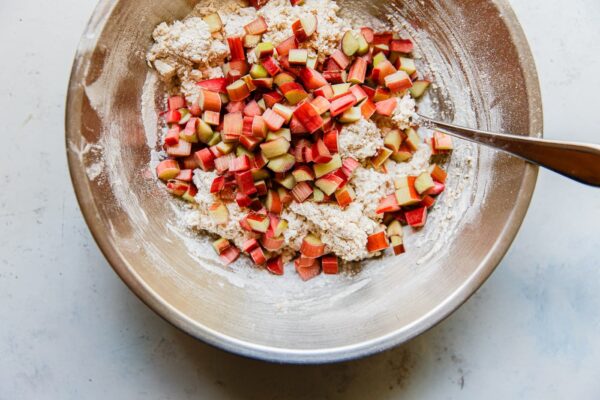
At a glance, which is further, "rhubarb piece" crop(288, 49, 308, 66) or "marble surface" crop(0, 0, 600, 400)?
"marble surface" crop(0, 0, 600, 400)

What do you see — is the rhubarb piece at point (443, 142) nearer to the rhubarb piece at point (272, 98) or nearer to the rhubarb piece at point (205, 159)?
the rhubarb piece at point (272, 98)

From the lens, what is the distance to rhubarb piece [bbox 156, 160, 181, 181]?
1.66 meters

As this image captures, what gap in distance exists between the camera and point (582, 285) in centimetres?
188

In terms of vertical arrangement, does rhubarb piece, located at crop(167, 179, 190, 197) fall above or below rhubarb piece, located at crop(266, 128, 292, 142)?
below

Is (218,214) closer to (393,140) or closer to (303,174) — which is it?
(303,174)

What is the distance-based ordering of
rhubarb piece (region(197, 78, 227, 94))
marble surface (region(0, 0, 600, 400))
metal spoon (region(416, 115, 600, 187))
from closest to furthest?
metal spoon (region(416, 115, 600, 187))
rhubarb piece (region(197, 78, 227, 94))
marble surface (region(0, 0, 600, 400))

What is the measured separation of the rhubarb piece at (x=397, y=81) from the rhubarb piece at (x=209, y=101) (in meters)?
0.54

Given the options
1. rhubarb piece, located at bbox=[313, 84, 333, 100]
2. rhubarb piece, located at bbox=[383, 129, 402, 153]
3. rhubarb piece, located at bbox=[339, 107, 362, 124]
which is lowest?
rhubarb piece, located at bbox=[383, 129, 402, 153]

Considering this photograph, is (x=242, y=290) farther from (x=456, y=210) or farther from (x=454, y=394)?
(x=454, y=394)

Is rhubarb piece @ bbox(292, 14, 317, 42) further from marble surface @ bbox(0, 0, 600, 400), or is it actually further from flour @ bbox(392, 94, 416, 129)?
marble surface @ bbox(0, 0, 600, 400)

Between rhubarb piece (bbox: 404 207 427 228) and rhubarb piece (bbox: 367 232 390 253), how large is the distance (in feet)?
0.36

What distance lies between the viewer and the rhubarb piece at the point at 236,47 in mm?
1619

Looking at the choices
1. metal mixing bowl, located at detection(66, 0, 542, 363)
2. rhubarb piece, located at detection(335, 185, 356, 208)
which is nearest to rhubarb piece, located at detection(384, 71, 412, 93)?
metal mixing bowl, located at detection(66, 0, 542, 363)

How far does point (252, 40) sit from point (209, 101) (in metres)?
0.23
